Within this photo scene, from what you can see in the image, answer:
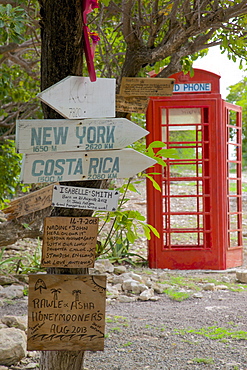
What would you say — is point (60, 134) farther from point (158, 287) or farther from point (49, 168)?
point (158, 287)

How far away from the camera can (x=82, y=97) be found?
2.27 meters

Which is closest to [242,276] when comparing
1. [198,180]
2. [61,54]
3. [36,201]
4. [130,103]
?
[198,180]

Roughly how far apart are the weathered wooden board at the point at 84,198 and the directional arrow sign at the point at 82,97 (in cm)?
36

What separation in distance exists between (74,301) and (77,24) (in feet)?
4.53

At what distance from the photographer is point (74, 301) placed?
2.32 metres

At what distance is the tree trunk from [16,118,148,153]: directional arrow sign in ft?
0.47

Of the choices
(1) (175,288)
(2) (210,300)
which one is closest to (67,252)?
(2) (210,300)

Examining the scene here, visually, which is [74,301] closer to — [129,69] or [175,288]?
[129,69]

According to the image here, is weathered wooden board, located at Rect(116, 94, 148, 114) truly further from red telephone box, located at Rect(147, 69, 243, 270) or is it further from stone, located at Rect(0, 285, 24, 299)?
red telephone box, located at Rect(147, 69, 243, 270)

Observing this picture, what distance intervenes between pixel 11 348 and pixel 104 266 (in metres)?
3.02

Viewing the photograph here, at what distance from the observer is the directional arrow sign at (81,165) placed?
2.21 meters

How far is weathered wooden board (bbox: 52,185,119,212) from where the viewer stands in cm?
226

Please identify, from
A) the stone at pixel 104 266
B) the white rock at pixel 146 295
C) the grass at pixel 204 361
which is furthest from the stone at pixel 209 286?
the grass at pixel 204 361

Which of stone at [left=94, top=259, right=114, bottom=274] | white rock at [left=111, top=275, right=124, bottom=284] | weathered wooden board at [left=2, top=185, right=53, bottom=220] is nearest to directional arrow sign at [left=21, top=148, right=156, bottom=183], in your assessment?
weathered wooden board at [left=2, top=185, right=53, bottom=220]
